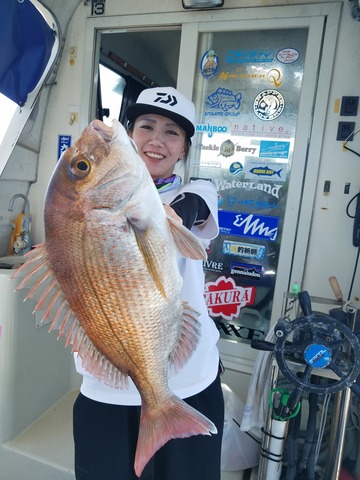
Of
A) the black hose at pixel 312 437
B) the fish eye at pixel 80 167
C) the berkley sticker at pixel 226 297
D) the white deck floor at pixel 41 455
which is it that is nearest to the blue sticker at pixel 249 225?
the berkley sticker at pixel 226 297

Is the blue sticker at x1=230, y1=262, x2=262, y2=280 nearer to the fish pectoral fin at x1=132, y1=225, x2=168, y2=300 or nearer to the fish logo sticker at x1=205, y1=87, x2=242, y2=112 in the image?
the fish logo sticker at x1=205, y1=87, x2=242, y2=112

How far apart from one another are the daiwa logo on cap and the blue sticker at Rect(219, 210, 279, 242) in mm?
1829

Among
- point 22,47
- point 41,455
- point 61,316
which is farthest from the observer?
point 22,47

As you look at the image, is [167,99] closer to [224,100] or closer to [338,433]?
[224,100]

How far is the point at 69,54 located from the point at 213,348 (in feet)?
10.5

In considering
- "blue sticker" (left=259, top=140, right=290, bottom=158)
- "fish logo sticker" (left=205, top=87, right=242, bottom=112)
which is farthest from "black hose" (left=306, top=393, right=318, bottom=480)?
"fish logo sticker" (left=205, top=87, right=242, bottom=112)

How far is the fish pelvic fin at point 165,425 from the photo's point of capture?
1.11 meters

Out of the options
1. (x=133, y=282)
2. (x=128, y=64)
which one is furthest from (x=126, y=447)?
(x=128, y=64)

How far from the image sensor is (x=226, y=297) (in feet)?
10.6

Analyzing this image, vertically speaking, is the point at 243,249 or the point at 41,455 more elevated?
the point at 243,249

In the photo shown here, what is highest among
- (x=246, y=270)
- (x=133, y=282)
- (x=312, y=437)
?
(x=133, y=282)

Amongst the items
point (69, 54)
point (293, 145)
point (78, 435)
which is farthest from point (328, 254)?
point (69, 54)

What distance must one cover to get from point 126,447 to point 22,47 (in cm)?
282

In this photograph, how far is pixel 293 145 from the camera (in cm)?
290
